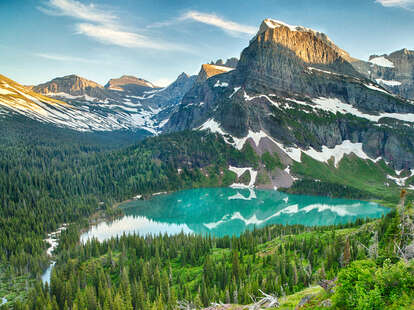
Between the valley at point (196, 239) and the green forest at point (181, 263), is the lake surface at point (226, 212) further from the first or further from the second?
the green forest at point (181, 263)

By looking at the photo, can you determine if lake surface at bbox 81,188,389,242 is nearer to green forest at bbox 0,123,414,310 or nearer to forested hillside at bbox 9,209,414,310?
green forest at bbox 0,123,414,310

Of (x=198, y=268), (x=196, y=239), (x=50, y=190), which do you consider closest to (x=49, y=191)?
(x=50, y=190)

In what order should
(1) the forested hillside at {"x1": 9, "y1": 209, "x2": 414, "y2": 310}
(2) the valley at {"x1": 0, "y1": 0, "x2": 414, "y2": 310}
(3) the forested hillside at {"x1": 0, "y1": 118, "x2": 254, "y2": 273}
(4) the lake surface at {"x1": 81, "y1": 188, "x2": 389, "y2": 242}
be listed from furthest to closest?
(4) the lake surface at {"x1": 81, "y1": 188, "x2": 389, "y2": 242} → (3) the forested hillside at {"x1": 0, "y1": 118, "x2": 254, "y2": 273} → (1) the forested hillside at {"x1": 9, "y1": 209, "x2": 414, "y2": 310} → (2) the valley at {"x1": 0, "y1": 0, "x2": 414, "y2": 310}

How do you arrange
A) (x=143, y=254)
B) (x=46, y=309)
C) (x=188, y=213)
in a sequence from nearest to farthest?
1. (x=46, y=309)
2. (x=143, y=254)
3. (x=188, y=213)

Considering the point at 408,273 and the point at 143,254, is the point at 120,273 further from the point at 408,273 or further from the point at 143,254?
the point at 408,273

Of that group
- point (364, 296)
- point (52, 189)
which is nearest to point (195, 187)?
point (52, 189)

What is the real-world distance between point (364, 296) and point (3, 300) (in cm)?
7874

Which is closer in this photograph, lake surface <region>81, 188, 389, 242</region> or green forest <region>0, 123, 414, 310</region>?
green forest <region>0, 123, 414, 310</region>

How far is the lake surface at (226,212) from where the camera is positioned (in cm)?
12125

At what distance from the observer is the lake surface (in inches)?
4774

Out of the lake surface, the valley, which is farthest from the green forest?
the lake surface

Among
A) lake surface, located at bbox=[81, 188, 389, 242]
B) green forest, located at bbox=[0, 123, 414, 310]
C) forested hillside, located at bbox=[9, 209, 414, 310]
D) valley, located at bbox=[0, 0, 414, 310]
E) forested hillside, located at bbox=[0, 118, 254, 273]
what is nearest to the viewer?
green forest, located at bbox=[0, 123, 414, 310]

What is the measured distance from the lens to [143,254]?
81375 millimetres

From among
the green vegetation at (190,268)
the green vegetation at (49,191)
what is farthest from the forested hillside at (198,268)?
the green vegetation at (49,191)
